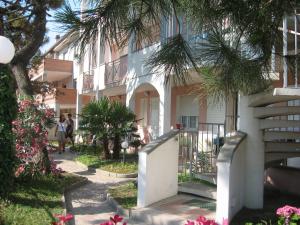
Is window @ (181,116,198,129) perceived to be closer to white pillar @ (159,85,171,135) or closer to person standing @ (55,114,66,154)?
white pillar @ (159,85,171,135)

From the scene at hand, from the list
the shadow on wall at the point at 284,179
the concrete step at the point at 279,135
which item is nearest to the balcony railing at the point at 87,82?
the shadow on wall at the point at 284,179

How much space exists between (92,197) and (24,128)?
2.25 meters

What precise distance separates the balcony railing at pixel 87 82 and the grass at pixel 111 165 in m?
8.23

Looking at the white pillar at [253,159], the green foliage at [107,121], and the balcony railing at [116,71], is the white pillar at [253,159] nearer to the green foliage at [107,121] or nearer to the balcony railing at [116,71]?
the green foliage at [107,121]

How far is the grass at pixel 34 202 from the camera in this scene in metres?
7.58

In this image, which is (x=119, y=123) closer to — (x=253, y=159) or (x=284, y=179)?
(x=284, y=179)

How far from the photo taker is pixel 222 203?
6.98m

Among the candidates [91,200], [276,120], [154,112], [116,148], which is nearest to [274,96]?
[276,120]

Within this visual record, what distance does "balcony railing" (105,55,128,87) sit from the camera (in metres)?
20.2

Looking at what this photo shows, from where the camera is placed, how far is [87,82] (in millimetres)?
25594

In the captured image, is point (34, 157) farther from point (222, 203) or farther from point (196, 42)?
point (196, 42)

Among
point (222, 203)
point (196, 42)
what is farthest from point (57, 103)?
point (196, 42)

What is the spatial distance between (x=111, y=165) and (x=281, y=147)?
7083mm

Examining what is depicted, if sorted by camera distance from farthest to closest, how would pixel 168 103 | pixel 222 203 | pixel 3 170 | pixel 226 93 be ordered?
pixel 168 103, pixel 3 170, pixel 222 203, pixel 226 93
